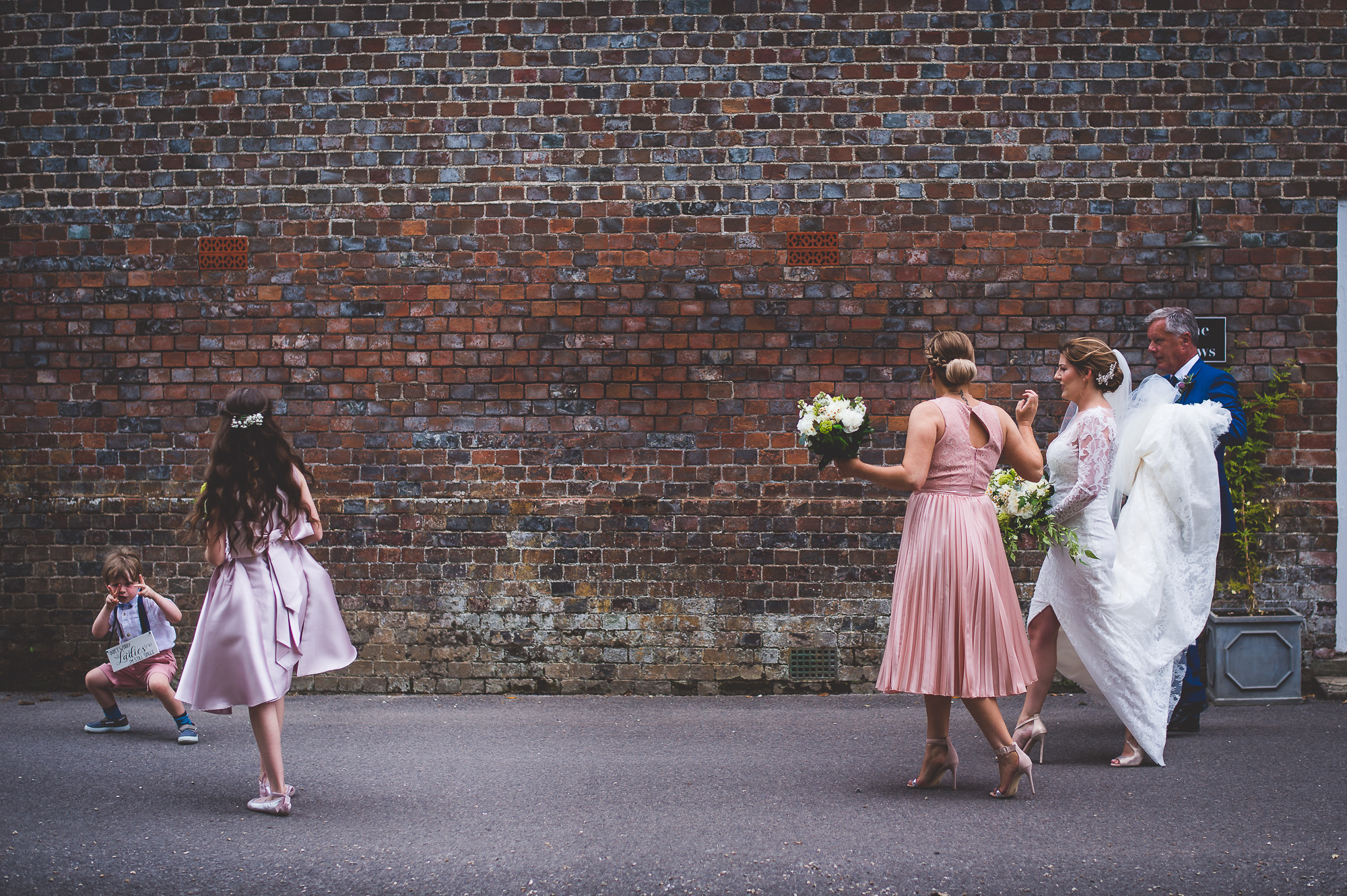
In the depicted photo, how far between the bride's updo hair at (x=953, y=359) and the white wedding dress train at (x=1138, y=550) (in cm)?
94

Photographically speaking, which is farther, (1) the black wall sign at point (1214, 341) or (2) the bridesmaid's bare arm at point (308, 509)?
(1) the black wall sign at point (1214, 341)

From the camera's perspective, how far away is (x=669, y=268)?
684cm

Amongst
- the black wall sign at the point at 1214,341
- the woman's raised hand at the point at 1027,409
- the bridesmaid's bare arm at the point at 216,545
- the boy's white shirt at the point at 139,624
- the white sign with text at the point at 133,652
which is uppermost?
the black wall sign at the point at 1214,341

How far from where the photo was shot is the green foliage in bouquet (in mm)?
6684

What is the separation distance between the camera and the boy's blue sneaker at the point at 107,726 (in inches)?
229

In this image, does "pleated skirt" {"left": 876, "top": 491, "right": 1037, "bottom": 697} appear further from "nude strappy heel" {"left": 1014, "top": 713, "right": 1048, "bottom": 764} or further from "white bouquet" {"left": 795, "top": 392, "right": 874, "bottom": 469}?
"nude strappy heel" {"left": 1014, "top": 713, "right": 1048, "bottom": 764}

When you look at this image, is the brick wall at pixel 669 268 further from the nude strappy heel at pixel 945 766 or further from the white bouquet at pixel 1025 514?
the nude strappy heel at pixel 945 766

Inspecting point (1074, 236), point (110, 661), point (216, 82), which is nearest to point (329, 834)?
point (110, 661)

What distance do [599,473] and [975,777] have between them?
129 inches

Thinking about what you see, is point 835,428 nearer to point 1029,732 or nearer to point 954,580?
point 954,580

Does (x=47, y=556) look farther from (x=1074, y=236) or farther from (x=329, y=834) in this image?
(x=1074, y=236)

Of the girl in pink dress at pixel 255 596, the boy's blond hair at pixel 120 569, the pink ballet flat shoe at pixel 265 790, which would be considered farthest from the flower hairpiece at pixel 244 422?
the boy's blond hair at pixel 120 569

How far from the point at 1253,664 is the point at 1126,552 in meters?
1.85

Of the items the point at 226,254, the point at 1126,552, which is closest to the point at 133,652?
the point at 226,254
